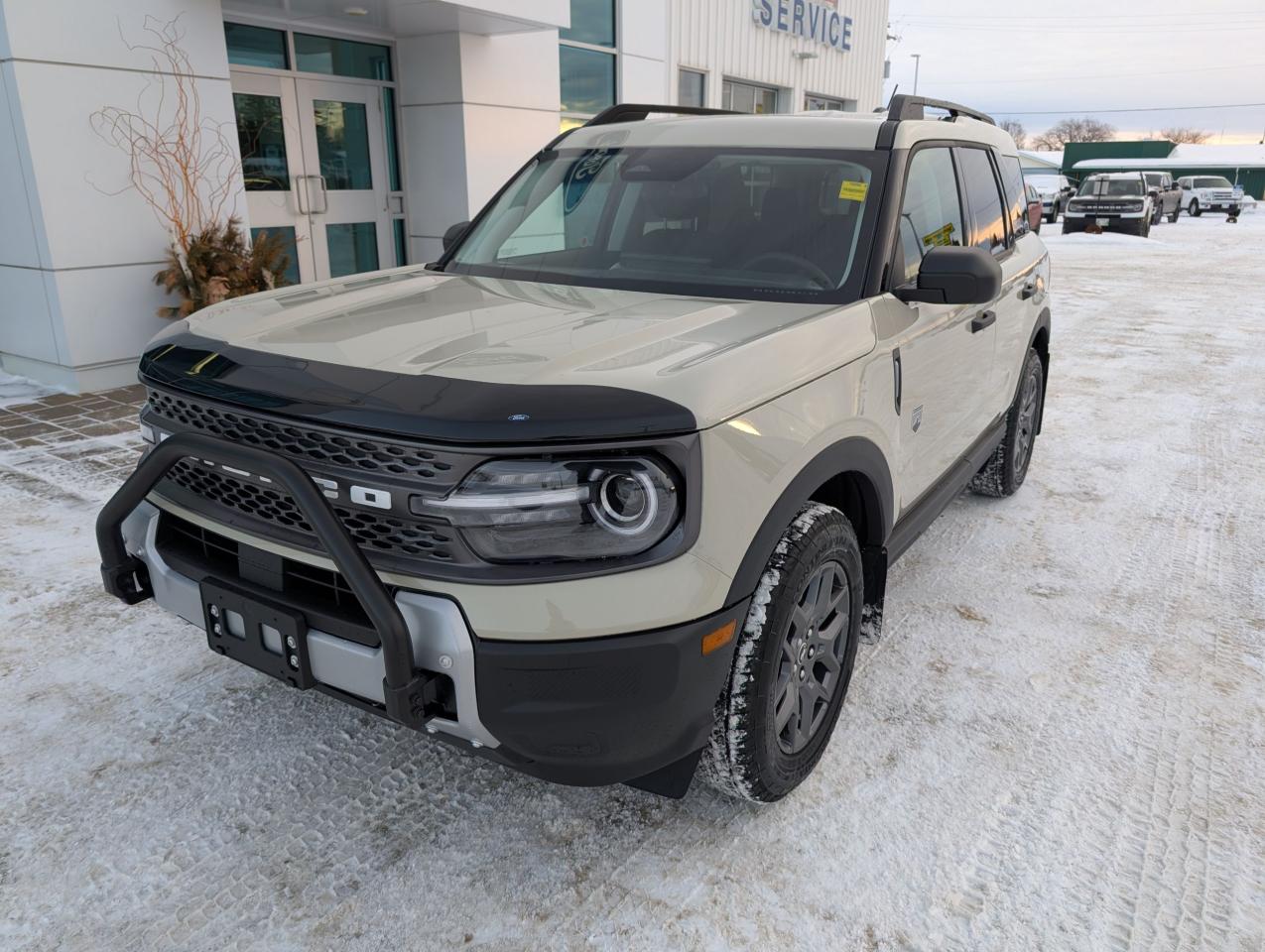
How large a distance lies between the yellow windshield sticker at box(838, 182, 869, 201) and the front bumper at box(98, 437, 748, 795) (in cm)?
156

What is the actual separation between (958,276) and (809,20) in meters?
14.6

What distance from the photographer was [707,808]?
2.58 metres

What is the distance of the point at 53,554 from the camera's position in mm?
4113

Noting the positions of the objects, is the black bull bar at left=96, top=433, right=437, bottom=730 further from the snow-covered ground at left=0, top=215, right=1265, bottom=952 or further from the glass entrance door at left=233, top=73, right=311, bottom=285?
the glass entrance door at left=233, top=73, right=311, bottom=285

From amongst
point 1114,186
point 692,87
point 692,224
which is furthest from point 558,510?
point 1114,186

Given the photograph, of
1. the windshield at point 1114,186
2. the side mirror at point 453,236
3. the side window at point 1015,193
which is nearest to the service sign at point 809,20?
the side window at point 1015,193

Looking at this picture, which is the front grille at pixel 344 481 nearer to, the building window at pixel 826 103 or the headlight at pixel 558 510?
the headlight at pixel 558 510

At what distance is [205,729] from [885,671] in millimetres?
2218

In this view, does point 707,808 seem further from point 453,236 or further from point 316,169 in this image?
point 316,169

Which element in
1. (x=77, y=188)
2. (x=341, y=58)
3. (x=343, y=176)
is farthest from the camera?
(x=343, y=176)

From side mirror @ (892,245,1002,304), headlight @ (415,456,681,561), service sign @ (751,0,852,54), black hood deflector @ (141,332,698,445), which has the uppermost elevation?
service sign @ (751,0,852,54)

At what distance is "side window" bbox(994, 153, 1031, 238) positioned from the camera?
4.50 meters

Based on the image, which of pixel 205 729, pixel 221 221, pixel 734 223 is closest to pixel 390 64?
pixel 221 221

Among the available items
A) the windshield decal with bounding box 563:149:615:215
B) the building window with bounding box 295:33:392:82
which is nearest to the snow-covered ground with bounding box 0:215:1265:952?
the windshield decal with bounding box 563:149:615:215
